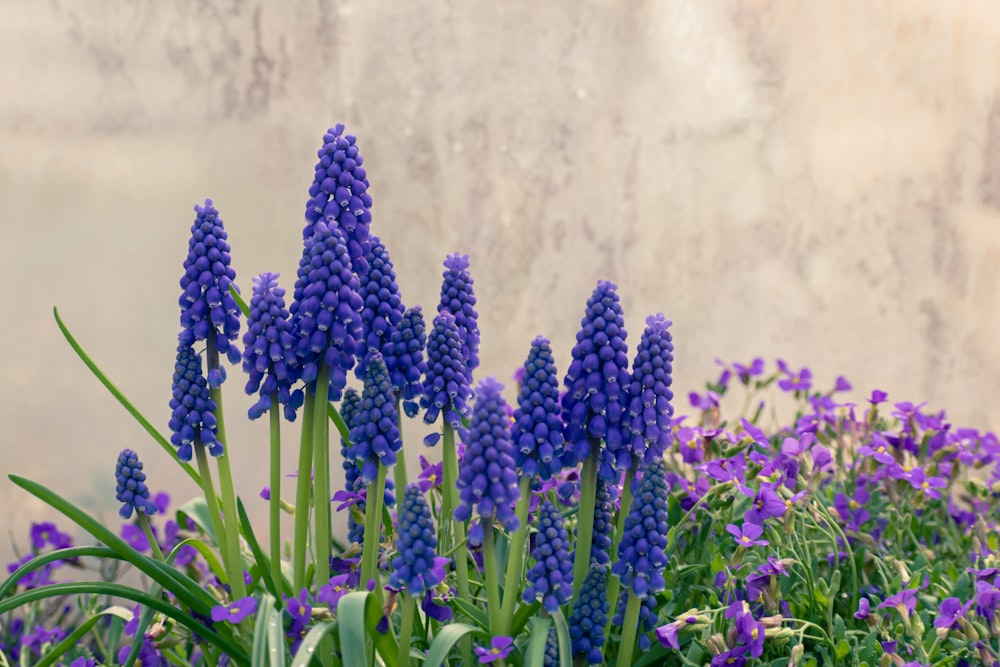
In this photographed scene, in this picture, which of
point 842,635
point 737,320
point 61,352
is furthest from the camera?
point 737,320

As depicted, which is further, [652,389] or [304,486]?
[304,486]

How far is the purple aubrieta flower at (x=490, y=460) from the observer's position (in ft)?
5.38

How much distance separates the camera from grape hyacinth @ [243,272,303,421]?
1.81 m

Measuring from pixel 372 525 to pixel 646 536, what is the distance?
525mm

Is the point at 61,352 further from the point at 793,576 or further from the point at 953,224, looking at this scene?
the point at 953,224

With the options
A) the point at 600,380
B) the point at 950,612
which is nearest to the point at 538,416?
the point at 600,380

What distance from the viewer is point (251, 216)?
164 inches

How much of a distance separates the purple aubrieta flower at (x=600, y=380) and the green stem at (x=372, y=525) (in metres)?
0.38

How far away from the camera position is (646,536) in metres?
1.84

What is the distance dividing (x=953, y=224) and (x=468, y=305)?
3564 millimetres

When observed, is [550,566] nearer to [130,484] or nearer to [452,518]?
[452,518]

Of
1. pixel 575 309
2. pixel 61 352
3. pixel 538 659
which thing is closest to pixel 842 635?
pixel 538 659

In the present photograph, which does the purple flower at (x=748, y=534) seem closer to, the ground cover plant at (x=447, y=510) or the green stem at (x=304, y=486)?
the ground cover plant at (x=447, y=510)

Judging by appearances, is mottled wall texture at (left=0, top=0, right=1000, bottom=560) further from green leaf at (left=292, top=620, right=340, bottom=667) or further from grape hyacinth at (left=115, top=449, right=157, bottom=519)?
green leaf at (left=292, top=620, right=340, bottom=667)
